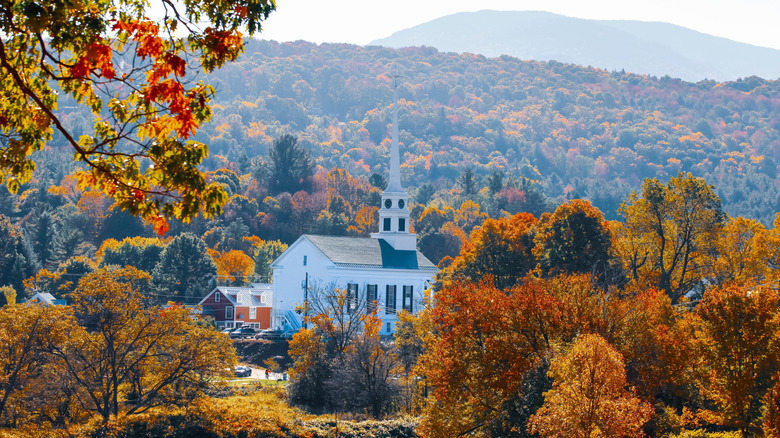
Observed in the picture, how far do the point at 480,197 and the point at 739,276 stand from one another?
320ft

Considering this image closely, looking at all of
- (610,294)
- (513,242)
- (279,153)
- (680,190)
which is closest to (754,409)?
(610,294)

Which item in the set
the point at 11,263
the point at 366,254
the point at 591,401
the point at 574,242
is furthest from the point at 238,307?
the point at 591,401

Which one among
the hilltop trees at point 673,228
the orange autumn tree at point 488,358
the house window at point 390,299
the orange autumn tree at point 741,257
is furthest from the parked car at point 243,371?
the orange autumn tree at point 741,257

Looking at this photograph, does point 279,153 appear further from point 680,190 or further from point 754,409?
point 754,409

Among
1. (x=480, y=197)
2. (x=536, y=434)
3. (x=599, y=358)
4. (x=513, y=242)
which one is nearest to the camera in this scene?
(x=599, y=358)

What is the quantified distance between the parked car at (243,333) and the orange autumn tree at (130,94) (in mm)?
68908

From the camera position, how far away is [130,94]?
1316cm

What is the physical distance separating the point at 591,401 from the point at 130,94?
2233 cm

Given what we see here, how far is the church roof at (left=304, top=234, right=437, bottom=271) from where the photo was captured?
85.3 m

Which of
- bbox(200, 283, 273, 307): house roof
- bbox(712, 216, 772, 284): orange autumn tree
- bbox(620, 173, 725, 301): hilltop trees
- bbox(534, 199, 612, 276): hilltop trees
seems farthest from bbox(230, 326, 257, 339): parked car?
bbox(712, 216, 772, 284): orange autumn tree

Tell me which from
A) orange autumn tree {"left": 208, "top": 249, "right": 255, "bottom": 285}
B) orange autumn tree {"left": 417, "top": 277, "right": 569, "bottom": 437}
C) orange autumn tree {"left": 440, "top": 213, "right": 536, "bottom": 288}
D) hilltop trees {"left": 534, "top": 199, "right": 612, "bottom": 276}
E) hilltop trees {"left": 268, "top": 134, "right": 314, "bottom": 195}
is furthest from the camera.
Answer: hilltop trees {"left": 268, "top": 134, "right": 314, "bottom": 195}

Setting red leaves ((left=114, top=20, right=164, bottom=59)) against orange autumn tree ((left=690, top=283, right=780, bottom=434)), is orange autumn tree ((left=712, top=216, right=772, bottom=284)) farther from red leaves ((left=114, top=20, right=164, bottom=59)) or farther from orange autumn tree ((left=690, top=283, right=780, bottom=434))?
red leaves ((left=114, top=20, right=164, bottom=59))

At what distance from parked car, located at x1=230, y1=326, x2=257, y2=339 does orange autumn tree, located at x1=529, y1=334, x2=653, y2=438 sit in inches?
2032

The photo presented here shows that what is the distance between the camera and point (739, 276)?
60.4 metres
